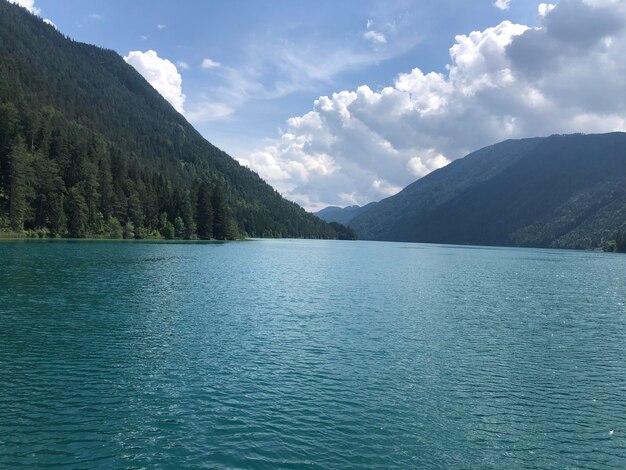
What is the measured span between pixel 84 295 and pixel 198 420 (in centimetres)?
3838

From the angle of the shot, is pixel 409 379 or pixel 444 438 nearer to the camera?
pixel 444 438

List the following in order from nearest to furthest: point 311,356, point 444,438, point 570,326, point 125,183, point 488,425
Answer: point 444,438 → point 488,425 → point 311,356 → point 570,326 → point 125,183

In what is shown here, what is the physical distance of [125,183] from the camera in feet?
646

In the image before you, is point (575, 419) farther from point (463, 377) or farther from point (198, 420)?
point (198, 420)

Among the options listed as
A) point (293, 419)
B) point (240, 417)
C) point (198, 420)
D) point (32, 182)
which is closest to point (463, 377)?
point (293, 419)

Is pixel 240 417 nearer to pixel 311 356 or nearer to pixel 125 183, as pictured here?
pixel 311 356

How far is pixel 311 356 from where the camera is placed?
106 ft

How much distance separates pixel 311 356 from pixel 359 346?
5395 mm

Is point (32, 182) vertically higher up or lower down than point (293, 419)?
higher up

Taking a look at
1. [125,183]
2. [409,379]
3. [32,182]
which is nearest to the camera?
[409,379]

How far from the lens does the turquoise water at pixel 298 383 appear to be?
18.4 meters

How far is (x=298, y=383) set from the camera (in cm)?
2659

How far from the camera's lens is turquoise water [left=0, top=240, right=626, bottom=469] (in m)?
18.4

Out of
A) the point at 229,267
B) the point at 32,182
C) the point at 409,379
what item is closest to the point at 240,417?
the point at 409,379
